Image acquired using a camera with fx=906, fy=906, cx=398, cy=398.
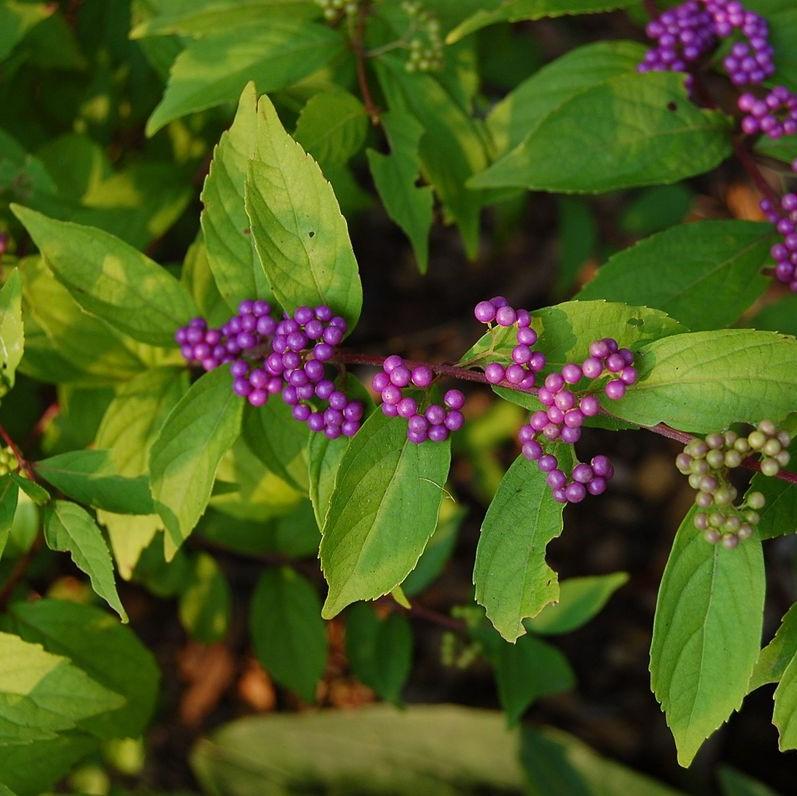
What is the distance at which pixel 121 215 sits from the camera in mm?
3156

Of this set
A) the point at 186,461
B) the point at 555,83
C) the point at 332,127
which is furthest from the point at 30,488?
the point at 555,83

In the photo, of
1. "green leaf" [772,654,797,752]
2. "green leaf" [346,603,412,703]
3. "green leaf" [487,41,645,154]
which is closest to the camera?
"green leaf" [772,654,797,752]

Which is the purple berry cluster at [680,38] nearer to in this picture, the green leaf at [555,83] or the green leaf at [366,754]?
the green leaf at [555,83]

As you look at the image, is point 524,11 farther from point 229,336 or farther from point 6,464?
point 6,464

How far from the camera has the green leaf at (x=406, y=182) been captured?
268 cm

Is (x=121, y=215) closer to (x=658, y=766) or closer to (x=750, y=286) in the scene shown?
(x=750, y=286)

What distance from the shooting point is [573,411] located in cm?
186

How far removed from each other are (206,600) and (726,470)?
7.78 feet

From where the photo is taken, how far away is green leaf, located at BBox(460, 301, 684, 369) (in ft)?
6.41

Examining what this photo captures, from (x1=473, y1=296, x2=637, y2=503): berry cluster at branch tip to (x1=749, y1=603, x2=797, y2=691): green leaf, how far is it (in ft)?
1.73

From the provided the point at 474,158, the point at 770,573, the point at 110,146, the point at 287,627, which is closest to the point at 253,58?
the point at 474,158

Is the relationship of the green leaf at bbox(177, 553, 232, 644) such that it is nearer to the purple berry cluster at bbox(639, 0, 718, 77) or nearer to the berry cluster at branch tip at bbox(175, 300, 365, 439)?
the berry cluster at branch tip at bbox(175, 300, 365, 439)

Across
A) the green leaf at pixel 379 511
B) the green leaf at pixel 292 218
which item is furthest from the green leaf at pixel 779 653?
the green leaf at pixel 292 218

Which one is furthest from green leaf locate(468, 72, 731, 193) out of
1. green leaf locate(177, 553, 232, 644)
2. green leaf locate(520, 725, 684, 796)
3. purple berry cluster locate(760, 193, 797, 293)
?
green leaf locate(520, 725, 684, 796)
